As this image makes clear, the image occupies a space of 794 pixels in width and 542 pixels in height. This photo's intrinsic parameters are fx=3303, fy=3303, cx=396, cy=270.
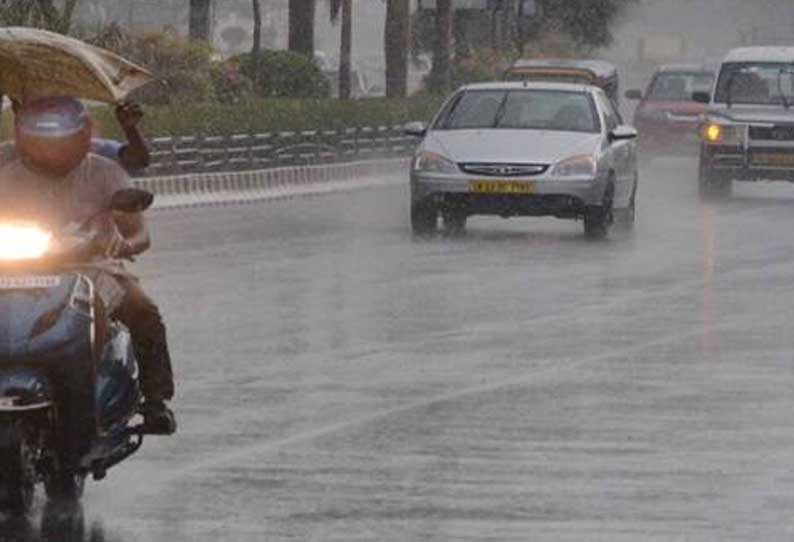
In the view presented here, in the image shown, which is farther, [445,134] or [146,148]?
[445,134]

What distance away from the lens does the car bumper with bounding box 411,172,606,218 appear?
30.3 meters

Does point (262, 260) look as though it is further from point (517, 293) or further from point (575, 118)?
point (575, 118)

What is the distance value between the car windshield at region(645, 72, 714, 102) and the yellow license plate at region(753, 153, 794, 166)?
1716 centimetres

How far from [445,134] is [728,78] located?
970 cm

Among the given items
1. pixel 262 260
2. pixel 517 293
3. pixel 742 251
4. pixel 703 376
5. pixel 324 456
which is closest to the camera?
pixel 324 456

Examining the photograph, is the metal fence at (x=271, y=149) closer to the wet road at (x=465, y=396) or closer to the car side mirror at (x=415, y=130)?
the car side mirror at (x=415, y=130)

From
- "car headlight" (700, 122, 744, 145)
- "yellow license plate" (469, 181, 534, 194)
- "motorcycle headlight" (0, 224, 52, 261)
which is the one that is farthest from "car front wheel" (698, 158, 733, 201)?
"motorcycle headlight" (0, 224, 52, 261)

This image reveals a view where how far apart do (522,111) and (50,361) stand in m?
21.7

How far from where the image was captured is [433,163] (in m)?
30.8

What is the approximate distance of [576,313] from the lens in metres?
21.3

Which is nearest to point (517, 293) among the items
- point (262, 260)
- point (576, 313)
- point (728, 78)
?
point (576, 313)

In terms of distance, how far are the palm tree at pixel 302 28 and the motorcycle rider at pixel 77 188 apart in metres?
43.6

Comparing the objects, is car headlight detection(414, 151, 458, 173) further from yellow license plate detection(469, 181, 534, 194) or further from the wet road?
the wet road

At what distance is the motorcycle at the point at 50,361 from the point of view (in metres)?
10.6
